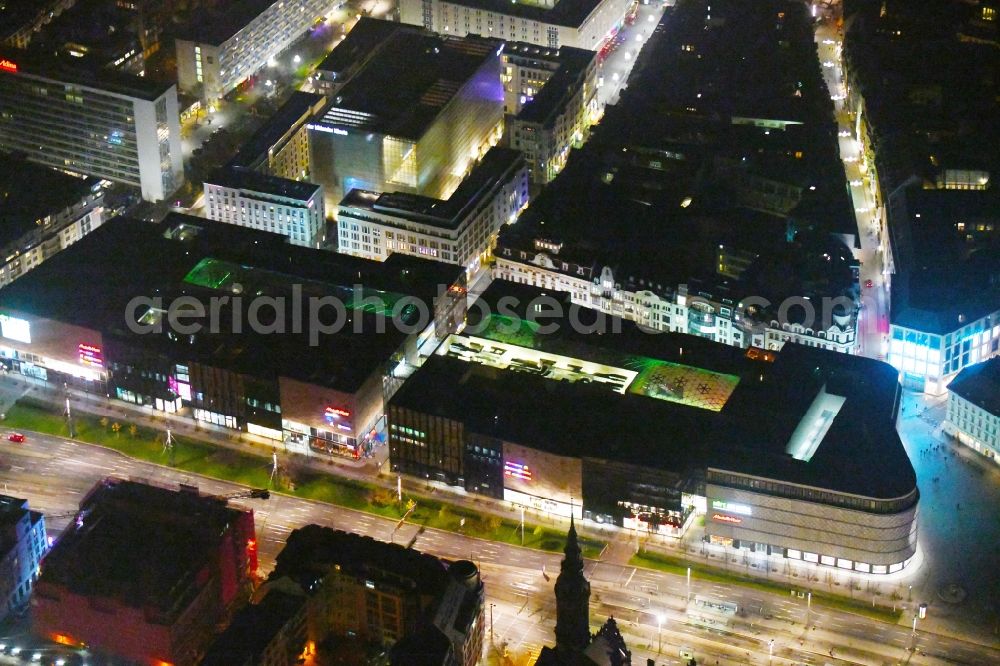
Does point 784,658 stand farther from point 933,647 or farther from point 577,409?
point 577,409

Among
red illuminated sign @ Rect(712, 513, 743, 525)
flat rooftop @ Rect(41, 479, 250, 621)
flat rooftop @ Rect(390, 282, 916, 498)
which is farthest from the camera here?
red illuminated sign @ Rect(712, 513, 743, 525)

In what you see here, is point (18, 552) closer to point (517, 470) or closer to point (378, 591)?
point (378, 591)

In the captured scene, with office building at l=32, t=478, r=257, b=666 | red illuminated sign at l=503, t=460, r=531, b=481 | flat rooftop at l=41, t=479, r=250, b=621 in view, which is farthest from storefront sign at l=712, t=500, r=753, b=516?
flat rooftop at l=41, t=479, r=250, b=621

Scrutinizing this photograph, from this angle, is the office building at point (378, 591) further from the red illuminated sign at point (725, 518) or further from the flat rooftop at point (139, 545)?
the red illuminated sign at point (725, 518)

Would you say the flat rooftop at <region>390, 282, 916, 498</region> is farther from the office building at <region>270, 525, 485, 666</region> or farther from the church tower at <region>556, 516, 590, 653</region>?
the church tower at <region>556, 516, 590, 653</region>

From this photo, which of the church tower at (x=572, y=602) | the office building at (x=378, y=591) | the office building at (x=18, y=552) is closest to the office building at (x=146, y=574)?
the office building at (x=18, y=552)

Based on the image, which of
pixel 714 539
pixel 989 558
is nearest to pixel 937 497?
pixel 989 558
